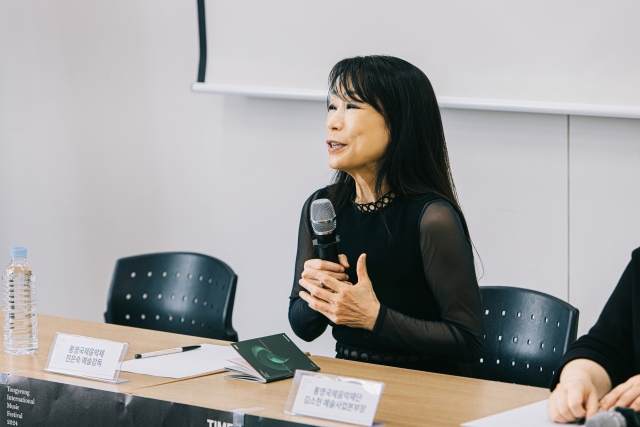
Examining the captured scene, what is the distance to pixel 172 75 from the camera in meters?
3.55

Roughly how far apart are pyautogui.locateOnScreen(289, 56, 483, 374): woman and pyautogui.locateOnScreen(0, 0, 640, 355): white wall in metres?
0.96

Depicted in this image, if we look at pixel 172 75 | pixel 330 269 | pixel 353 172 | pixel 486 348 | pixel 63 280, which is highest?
pixel 172 75

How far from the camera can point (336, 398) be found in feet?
4.45

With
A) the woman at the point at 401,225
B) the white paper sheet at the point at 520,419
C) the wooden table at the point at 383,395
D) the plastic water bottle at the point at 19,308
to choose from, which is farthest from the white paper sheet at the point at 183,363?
the white paper sheet at the point at 520,419

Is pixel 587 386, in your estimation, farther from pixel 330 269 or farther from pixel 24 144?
pixel 24 144

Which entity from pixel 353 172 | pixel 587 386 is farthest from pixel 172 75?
pixel 587 386

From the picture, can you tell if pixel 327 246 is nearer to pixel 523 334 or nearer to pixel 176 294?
pixel 523 334

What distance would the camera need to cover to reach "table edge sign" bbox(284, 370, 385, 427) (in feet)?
4.37

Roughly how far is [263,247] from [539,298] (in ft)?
5.32

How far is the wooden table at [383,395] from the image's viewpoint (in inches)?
56.9

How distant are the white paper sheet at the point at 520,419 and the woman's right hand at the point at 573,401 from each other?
2 cm

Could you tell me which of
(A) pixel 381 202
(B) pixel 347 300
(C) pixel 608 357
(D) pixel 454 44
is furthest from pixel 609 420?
(D) pixel 454 44

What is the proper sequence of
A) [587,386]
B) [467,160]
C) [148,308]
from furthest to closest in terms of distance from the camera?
[467,160]
[148,308]
[587,386]

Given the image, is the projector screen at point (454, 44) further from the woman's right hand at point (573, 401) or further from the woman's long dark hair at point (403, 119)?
the woman's right hand at point (573, 401)
